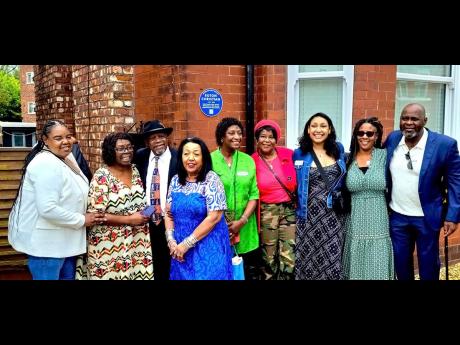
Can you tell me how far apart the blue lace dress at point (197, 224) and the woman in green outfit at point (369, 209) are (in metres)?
1.10

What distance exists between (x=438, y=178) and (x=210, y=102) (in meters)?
2.28

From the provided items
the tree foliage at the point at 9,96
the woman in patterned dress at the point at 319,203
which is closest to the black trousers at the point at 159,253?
the woman in patterned dress at the point at 319,203

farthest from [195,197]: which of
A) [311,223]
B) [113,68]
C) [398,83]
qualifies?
[398,83]

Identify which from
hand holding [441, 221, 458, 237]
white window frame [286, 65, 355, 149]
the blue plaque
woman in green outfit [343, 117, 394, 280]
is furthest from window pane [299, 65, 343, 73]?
hand holding [441, 221, 458, 237]

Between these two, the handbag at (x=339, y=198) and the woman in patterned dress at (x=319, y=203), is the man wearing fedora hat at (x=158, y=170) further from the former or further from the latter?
the handbag at (x=339, y=198)

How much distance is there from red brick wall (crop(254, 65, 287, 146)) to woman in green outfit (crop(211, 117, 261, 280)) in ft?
2.91

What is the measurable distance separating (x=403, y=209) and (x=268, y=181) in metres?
1.16

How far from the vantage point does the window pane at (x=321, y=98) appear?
5164 millimetres

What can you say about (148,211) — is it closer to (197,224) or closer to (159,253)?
(197,224)

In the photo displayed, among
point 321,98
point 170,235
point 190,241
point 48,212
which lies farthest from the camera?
point 321,98

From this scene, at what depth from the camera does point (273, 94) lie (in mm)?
4957

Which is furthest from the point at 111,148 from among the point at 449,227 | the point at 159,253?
the point at 449,227

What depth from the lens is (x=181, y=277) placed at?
3.84m

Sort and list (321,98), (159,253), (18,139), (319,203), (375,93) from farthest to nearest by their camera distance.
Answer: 1. (18,139)
2. (321,98)
3. (375,93)
4. (159,253)
5. (319,203)
